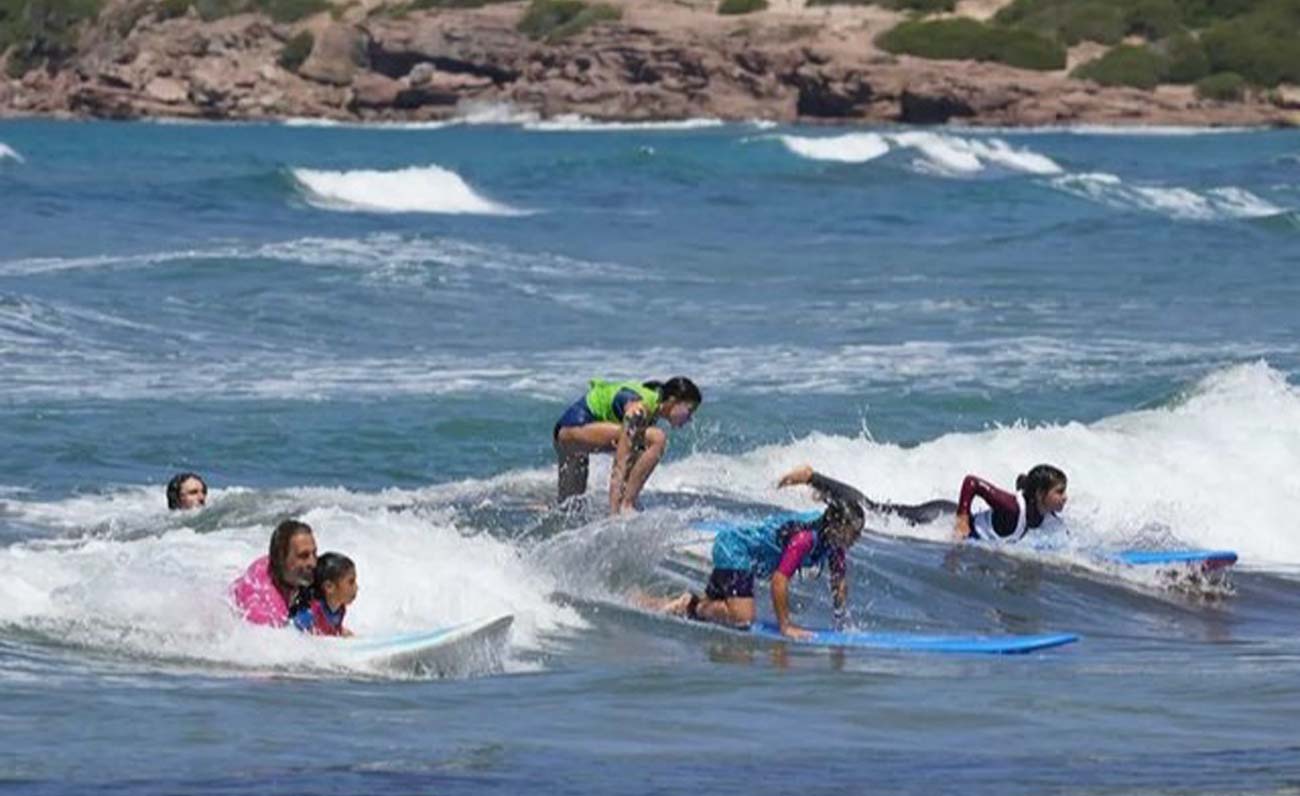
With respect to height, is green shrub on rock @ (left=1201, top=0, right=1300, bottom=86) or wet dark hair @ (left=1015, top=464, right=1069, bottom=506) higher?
green shrub on rock @ (left=1201, top=0, right=1300, bottom=86)

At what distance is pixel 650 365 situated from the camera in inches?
1045

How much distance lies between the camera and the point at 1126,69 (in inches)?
3605

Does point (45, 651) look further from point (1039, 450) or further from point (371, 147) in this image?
point (371, 147)

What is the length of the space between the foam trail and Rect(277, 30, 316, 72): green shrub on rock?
32.5 metres

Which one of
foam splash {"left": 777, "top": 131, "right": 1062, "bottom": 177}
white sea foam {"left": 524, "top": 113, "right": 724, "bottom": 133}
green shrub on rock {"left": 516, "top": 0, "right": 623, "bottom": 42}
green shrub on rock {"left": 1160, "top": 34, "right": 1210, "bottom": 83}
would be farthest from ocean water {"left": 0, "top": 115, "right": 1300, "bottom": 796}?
green shrub on rock {"left": 516, "top": 0, "right": 623, "bottom": 42}

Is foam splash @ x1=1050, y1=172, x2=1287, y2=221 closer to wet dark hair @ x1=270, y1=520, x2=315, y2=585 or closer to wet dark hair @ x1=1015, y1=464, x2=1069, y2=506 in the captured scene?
wet dark hair @ x1=1015, y1=464, x2=1069, y2=506

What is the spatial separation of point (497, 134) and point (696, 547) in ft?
225

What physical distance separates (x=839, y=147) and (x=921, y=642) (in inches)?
2135

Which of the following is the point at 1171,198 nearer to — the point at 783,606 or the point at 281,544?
the point at 783,606

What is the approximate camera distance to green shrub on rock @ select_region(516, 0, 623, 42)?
315 feet

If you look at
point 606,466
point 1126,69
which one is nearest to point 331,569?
point 606,466

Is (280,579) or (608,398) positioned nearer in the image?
(280,579)

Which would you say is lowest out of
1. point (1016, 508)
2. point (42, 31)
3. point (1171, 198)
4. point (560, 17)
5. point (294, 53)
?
point (1016, 508)

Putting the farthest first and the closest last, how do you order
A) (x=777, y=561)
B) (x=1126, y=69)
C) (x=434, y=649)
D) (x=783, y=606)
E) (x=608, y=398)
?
(x=1126, y=69) → (x=608, y=398) → (x=777, y=561) → (x=783, y=606) → (x=434, y=649)
